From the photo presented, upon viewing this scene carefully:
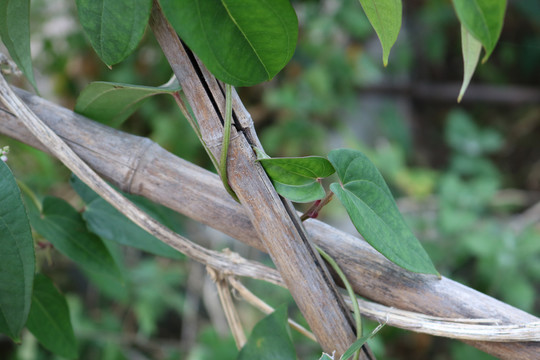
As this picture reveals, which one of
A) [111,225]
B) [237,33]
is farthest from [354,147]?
[237,33]

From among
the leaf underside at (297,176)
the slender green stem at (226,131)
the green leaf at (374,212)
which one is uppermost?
the slender green stem at (226,131)

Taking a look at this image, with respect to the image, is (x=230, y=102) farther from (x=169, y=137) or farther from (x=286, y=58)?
(x=169, y=137)

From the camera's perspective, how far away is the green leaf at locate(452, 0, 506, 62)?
184mm

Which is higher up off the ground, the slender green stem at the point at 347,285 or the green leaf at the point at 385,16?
the green leaf at the point at 385,16

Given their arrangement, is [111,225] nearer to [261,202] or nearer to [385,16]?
[261,202]

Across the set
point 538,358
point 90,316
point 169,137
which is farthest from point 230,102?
point 90,316

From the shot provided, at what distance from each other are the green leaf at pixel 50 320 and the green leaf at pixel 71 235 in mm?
35

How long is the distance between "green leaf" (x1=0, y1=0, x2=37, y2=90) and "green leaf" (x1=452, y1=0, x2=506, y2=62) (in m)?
0.28

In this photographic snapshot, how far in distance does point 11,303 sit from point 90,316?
1.00 metres

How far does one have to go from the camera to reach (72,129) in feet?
1.10

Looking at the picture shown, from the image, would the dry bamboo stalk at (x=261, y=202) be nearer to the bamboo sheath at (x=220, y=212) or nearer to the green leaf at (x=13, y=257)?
the bamboo sheath at (x=220, y=212)

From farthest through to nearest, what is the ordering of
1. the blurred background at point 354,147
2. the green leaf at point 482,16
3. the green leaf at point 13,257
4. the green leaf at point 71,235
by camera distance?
the blurred background at point 354,147, the green leaf at point 71,235, the green leaf at point 13,257, the green leaf at point 482,16

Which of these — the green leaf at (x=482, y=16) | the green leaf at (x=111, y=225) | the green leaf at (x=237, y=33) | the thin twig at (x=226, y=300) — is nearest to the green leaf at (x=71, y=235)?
the green leaf at (x=111, y=225)

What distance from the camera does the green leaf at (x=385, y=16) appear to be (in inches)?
9.6
